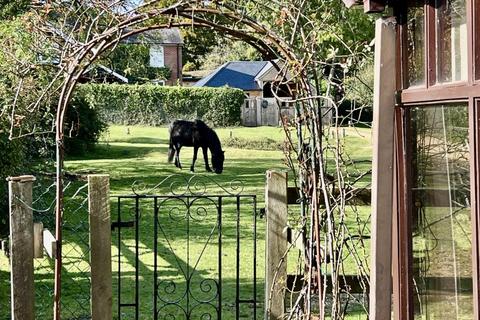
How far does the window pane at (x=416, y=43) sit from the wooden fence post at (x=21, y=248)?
2724mm

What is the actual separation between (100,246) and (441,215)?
2590mm

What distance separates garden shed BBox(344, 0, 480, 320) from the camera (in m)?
2.82

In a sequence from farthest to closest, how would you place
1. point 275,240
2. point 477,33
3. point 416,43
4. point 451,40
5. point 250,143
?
point 250,143, point 275,240, point 416,43, point 451,40, point 477,33

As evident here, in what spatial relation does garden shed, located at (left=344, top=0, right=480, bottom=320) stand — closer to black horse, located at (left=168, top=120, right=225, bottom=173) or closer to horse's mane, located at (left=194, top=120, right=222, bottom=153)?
horse's mane, located at (left=194, top=120, right=222, bottom=153)

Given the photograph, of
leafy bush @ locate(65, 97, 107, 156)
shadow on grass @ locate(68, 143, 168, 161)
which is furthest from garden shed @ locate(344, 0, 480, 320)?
shadow on grass @ locate(68, 143, 168, 161)

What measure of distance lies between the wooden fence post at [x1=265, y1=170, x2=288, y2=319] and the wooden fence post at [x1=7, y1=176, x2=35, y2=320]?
5.26 ft

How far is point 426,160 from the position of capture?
3.30 m

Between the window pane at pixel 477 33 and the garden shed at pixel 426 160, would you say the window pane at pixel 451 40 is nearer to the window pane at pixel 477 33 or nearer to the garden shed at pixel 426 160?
the garden shed at pixel 426 160

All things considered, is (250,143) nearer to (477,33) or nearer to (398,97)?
(398,97)

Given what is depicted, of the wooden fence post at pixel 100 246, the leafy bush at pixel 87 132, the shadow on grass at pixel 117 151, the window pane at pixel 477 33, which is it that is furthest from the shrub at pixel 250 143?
the window pane at pixel 477 33

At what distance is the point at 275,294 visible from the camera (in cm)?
520

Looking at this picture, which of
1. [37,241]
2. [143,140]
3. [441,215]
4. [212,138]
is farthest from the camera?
[143,140]

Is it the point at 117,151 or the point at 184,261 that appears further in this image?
the point at 117,151

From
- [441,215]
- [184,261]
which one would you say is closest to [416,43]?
[441,215]
